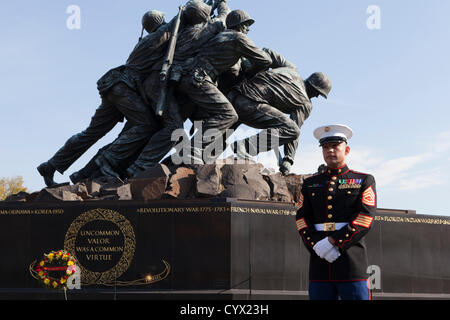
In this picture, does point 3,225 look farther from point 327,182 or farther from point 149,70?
point 327,182

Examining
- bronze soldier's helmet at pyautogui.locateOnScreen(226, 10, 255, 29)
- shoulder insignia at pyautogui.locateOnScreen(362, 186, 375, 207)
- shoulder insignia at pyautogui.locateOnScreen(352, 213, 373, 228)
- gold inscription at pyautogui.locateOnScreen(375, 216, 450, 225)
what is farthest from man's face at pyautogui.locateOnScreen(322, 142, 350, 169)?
bronze soldier's helmet at pyautogui.locateOnScreen(226, 10, 255, 29)

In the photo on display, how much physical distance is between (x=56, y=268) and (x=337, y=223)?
5.75 metres

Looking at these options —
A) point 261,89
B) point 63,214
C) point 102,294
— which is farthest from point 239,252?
point 261,89

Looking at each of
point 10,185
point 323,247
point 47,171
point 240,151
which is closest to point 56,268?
point 47,171

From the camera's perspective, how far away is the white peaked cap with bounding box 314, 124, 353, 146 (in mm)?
5312

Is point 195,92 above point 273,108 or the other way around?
above

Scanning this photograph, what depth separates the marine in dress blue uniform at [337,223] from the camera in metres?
5.00

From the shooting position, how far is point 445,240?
38.3ft

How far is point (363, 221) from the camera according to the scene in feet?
16.6

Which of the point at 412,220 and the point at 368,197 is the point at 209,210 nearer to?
the point at 412,220

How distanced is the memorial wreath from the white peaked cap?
194 inches

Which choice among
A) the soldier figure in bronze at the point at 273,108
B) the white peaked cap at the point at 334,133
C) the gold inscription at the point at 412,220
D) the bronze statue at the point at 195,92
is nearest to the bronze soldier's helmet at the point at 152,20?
the bronze statue at the point at 195,92

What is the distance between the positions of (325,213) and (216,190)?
550 cm

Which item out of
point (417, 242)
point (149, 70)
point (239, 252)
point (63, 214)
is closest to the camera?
point (239, 252)
